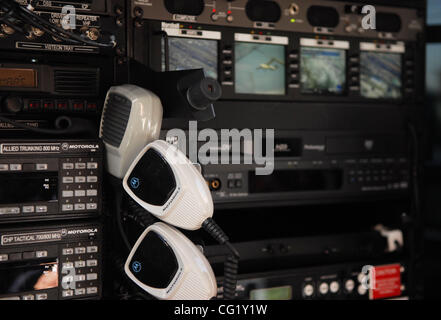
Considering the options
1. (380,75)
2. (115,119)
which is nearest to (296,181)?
A: (380,75)

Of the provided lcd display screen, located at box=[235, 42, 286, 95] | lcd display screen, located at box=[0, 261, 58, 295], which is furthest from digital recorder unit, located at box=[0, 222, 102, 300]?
lcd display screen, located at box=[235, 42, 286, 95]

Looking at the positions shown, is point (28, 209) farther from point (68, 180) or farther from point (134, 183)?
point (134, 183)

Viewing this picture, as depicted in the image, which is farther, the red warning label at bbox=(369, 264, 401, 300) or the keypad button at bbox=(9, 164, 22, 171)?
the red warning label at bbox=(369, 264, 401, 300)

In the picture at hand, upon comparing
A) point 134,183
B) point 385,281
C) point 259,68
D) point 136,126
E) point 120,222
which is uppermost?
point 259,68

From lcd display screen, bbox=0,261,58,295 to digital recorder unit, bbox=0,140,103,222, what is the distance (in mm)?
91

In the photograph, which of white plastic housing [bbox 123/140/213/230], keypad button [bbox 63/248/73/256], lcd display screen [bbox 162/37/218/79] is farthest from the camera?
lcd display screen [bbox 162/37/218/79]

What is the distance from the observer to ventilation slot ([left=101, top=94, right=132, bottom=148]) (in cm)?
98

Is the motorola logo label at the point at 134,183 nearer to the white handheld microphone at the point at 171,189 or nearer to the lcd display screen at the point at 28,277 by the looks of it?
the white handheld microphone at the point at 171,189

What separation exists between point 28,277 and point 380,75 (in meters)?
0.99

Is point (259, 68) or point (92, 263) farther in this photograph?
point (259, 68)

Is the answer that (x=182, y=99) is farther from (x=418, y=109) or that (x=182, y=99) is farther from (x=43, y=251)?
(x=418, y=109)

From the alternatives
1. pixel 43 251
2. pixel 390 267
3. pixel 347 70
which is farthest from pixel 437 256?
pixel 43 251

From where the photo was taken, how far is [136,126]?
965 mm

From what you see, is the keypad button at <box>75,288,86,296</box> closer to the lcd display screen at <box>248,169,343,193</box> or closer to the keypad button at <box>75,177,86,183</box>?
the keypad button at <box>75,177,86,183</box>
